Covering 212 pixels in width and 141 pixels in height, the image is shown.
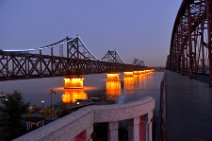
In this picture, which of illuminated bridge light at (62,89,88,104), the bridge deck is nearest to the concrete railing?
the bridge deck

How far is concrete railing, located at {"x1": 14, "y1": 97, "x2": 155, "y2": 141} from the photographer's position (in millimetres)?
3200

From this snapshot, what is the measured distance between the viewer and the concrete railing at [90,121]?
320 cm

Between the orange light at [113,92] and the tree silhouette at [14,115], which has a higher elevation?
the tree silhouette at [14,115]

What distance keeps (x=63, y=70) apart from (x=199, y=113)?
74.8 meters

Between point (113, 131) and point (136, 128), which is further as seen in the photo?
point (136, 128)

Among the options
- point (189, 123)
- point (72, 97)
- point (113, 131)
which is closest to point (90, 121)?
point (113, 131)

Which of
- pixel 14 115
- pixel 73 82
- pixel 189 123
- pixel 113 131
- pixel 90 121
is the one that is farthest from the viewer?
pixel 73 82

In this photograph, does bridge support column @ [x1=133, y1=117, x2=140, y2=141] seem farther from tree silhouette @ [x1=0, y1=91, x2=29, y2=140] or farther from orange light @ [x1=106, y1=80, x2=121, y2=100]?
orange light @ [x1=106, y1=80, x2=121, y2=100]

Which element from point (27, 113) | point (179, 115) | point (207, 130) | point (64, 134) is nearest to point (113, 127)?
point (64, 134)

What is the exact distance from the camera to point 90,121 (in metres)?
4.31

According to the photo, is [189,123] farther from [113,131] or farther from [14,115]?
[14,115]

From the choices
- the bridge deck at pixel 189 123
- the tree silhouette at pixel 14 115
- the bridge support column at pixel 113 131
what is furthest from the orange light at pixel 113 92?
the bridge support column at pixel 113 131

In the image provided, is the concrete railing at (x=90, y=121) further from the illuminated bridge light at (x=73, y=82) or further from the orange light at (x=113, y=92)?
the illuminated bridge light at (x=73, y=82)

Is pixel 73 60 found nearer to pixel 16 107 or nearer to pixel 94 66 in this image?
pixel 94 66
